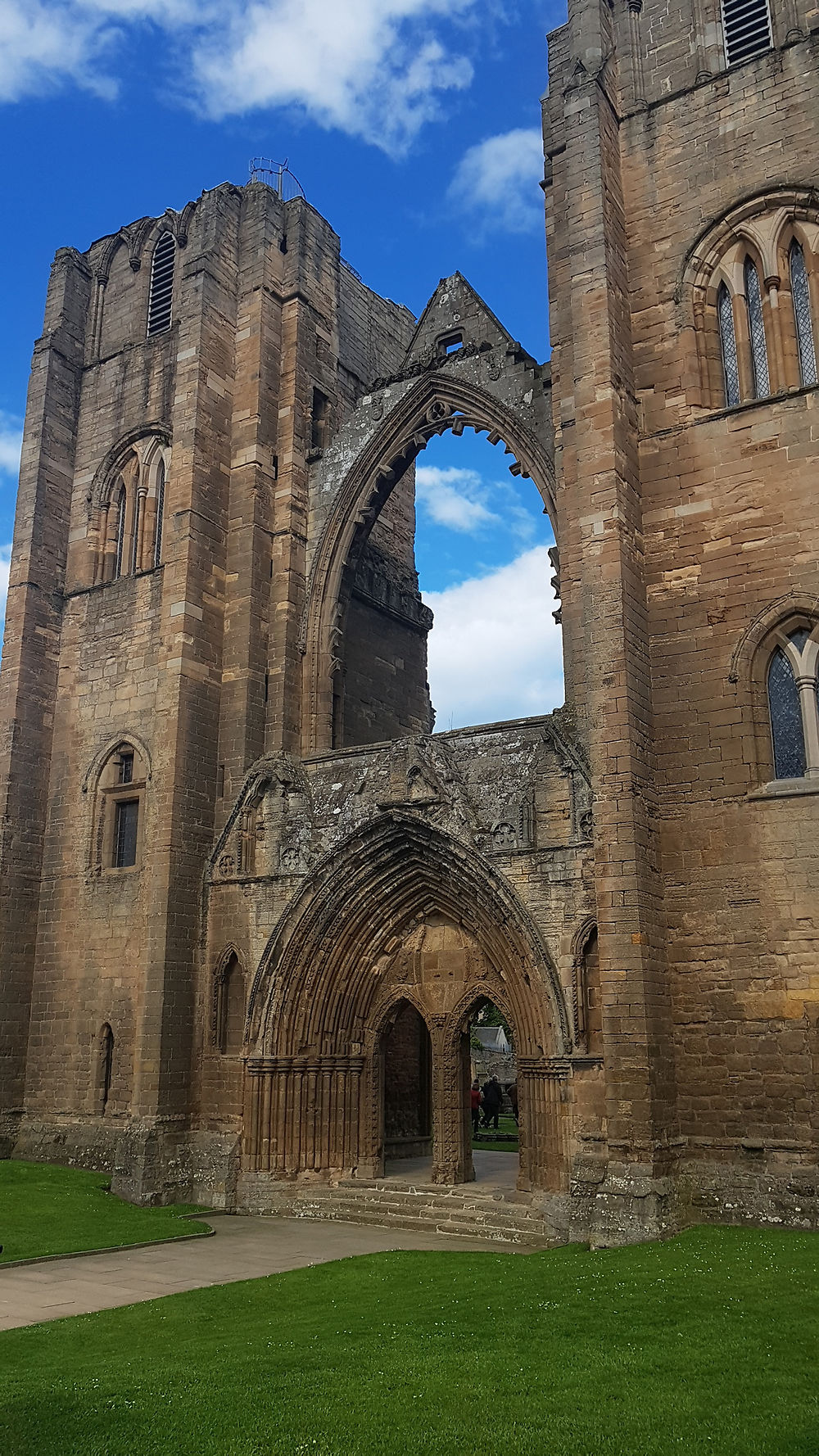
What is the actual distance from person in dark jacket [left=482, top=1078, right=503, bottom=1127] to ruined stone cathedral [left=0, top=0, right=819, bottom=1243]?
20.7ft

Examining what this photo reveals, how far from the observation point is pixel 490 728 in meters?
15.1

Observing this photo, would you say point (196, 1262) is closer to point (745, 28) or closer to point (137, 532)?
point (137, 532)

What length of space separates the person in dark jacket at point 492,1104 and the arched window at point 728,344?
17.5 metres

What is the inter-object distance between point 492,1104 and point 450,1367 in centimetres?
2054

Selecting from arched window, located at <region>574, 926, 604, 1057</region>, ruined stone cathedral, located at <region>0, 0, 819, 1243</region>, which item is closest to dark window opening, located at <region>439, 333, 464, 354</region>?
ruined stone cathedral, located at <region>0, 0, 819, 1243</region>

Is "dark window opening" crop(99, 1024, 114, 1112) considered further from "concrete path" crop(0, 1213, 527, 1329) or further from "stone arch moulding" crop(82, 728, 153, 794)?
"stone arch moulding" crop(82, 728, 153, 794)

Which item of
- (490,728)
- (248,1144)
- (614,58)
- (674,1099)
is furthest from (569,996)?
(614,58)

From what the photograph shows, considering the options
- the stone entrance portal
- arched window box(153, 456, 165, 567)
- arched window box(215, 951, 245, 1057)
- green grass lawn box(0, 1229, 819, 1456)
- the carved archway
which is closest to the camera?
green grass lawn box(0, 1229, 819, 1456)

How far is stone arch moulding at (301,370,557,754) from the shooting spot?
17.6 m

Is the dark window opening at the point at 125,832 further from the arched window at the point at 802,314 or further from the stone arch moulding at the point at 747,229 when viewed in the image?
the arched window at the point at 802,314

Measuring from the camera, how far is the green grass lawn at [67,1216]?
12.8 metres

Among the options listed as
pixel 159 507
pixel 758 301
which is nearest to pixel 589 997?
pixel 758 301

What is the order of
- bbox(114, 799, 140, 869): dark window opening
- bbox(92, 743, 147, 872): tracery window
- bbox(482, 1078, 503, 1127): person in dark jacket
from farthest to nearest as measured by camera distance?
bbox(482, 1078, 503, 1127): person in dark jacket → bbox(114, 799, 140, 869): dark window opening → bbox(92, 743, 147, 872): tracery window

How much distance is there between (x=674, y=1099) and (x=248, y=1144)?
238 inches
